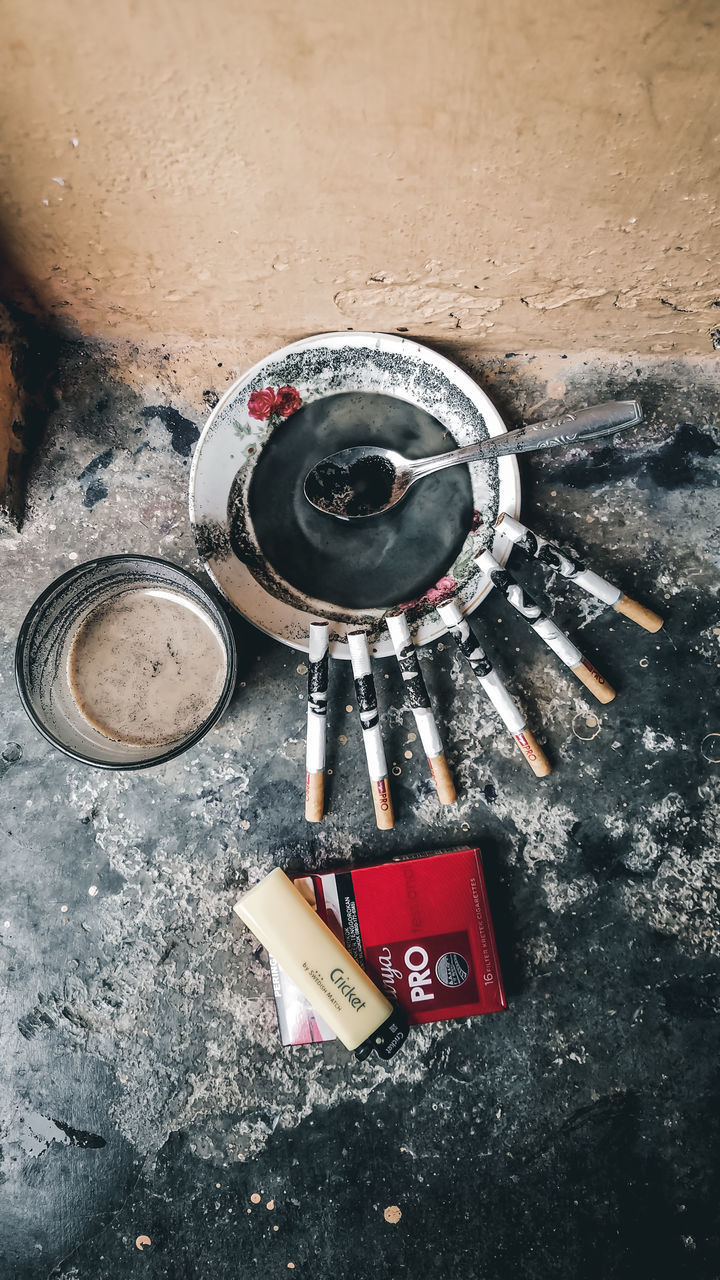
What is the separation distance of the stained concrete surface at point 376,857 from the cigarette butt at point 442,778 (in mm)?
29

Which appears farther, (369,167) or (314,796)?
(314,796)

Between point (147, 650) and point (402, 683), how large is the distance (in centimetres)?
35

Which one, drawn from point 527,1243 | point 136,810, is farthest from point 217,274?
point 527,1243

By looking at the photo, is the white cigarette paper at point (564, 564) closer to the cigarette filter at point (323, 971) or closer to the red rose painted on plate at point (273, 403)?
the red rose painted on plate at point (273, 403)

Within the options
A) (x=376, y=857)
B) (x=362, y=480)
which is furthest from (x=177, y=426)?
(x=376, y=857)

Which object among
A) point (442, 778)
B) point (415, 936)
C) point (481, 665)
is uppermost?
point (481, 665)

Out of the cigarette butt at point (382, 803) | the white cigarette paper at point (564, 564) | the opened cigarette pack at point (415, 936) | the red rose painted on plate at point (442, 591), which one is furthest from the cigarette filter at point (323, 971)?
the white cigarette paper at point (564, 564)

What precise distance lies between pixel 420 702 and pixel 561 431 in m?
Answer: 0.39

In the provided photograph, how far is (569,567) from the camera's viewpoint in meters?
0.91

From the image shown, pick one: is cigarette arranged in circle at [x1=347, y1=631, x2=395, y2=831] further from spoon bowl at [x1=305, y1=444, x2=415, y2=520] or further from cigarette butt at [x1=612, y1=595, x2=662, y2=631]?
cigarette butt at [x1=612, y1=595, x2=662, y2=631]

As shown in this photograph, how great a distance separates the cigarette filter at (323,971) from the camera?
85 centimetres

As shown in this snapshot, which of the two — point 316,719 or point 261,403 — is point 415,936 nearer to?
point 316,719

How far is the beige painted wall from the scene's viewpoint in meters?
0.58

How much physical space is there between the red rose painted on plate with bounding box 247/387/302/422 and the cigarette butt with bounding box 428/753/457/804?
19.8 inches
